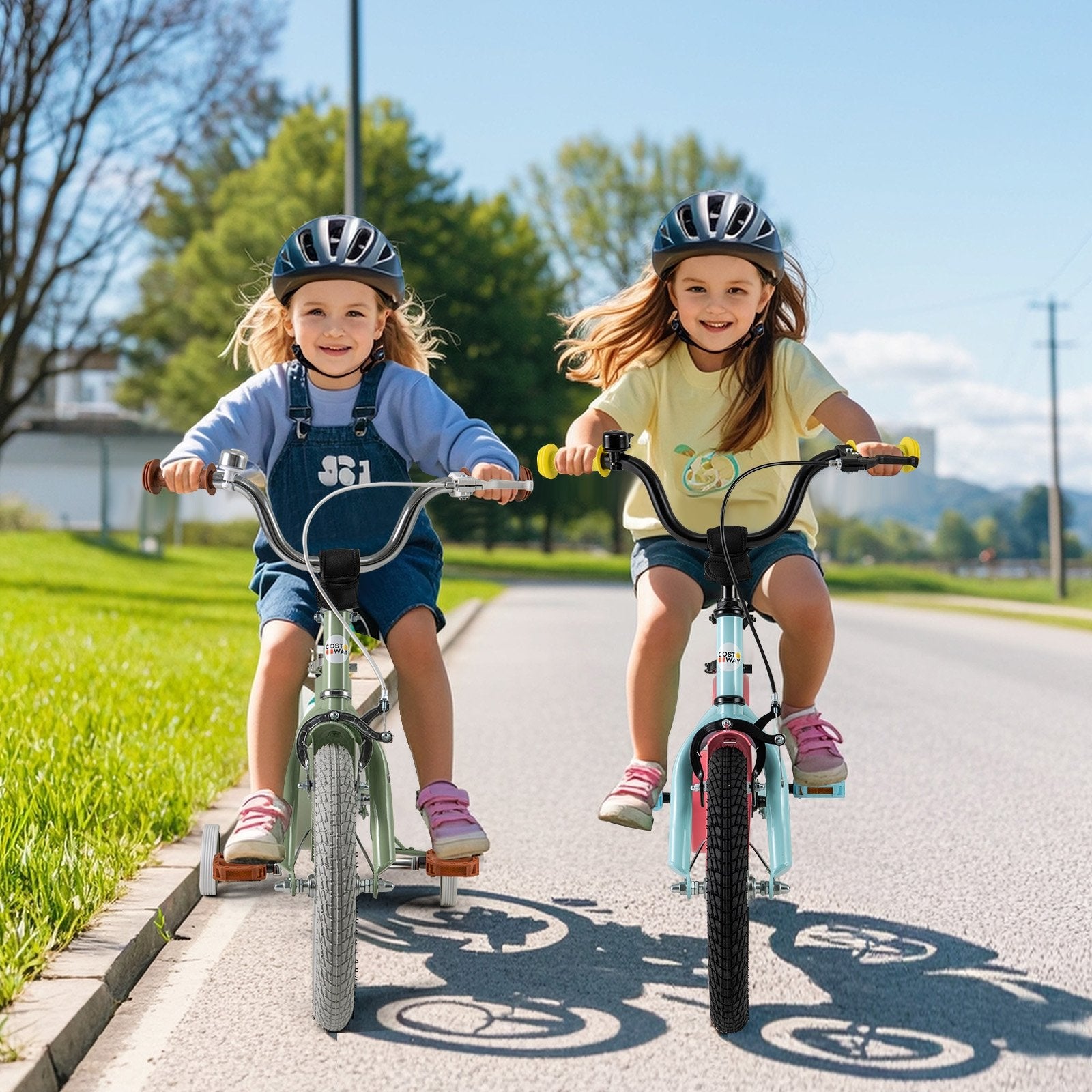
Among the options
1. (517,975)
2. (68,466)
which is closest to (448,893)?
(517,975)

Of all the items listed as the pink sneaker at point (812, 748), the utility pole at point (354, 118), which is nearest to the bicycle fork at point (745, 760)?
the pink sneaker at point (812, 748)

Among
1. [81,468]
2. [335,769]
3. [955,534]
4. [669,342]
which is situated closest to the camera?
[335,769]

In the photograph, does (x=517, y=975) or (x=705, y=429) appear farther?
(x=705, y=429)

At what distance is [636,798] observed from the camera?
377cm

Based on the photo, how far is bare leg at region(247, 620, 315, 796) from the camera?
→ 3.68 m

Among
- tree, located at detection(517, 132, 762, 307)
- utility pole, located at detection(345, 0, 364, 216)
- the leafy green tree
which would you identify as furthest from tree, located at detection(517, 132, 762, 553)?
the leafy green tree

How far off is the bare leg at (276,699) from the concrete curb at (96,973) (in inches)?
11.7

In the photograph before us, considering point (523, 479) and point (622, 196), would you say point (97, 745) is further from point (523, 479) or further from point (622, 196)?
point (622, 196)

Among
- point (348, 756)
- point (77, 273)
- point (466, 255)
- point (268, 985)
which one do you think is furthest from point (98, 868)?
point (466, 255)

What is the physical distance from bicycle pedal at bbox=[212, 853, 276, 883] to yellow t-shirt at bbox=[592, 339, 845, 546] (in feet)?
4.26

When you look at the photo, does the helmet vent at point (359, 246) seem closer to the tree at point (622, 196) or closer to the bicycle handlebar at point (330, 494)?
the bicycle handlebar at point (330, 494)

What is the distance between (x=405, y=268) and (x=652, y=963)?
118 feet

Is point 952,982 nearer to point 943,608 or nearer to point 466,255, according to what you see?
point 943,608

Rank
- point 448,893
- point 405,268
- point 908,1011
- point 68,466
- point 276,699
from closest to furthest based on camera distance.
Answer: point 908,1011 < point 276,699 < point 448,893 < point 405,268 < point 68,466
